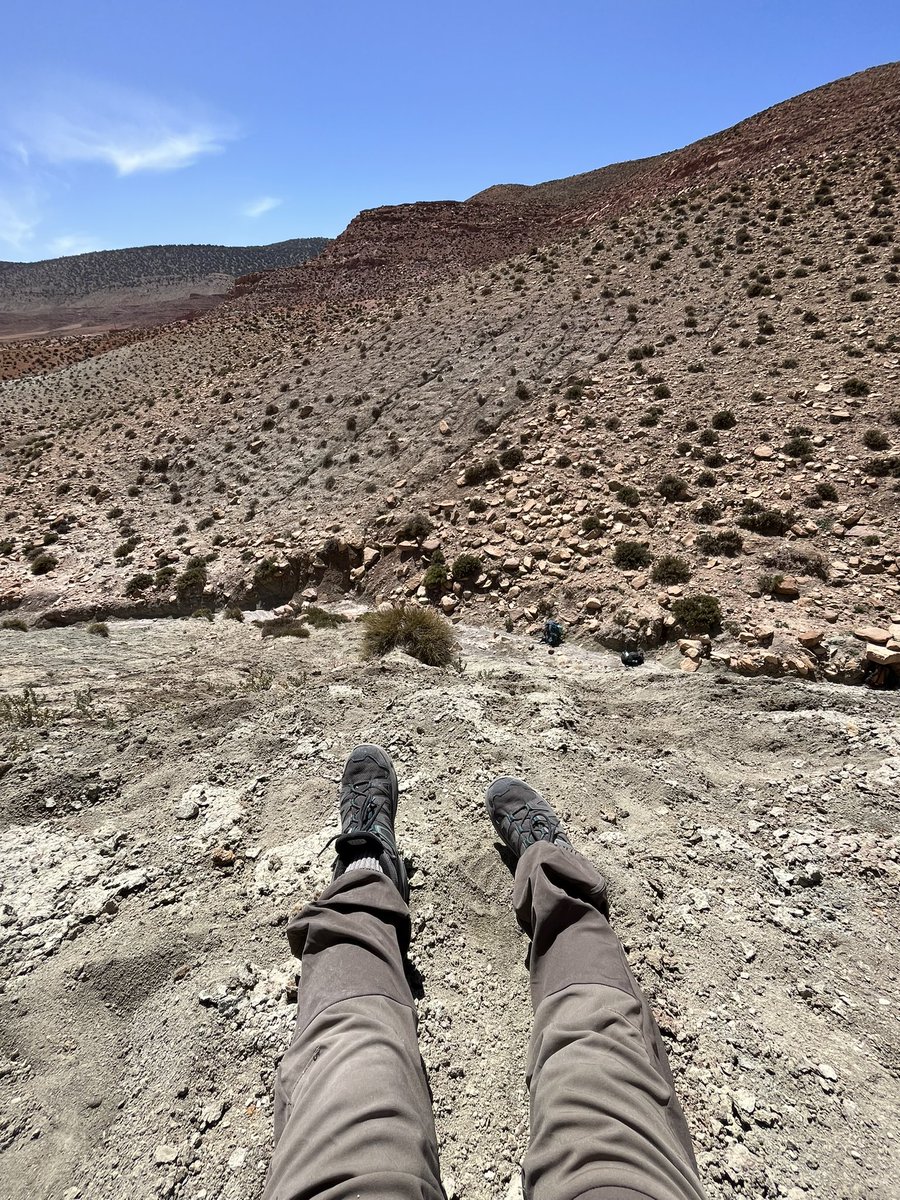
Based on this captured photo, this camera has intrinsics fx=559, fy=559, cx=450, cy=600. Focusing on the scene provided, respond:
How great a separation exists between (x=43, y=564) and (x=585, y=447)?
45.1ft

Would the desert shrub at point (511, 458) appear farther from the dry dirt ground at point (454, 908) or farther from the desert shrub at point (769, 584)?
the dry dirt ground at point (454, 908)

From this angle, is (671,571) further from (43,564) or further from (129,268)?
(129,268)

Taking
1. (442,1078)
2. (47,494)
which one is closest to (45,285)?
(47,494)

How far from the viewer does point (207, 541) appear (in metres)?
14.4

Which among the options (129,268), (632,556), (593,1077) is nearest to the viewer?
(593,1077)

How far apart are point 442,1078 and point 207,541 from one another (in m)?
13.8

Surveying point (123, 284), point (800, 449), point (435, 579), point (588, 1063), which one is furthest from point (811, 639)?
point (123, 284)

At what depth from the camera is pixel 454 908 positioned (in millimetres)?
3641

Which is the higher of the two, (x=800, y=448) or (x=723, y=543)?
(x=800, y=448)

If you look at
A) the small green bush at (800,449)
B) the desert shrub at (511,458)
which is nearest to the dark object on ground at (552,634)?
the desert shrub at (511,458)

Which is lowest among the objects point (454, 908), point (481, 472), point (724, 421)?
point (454, 908)

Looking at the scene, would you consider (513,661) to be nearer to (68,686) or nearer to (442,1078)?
(442,1078)

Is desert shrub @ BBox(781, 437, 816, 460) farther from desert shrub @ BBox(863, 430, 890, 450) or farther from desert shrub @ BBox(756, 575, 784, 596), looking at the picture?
desert shrub @ BBox(756, 575, 784, 596)

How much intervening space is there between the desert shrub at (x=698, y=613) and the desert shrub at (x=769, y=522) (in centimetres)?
205
